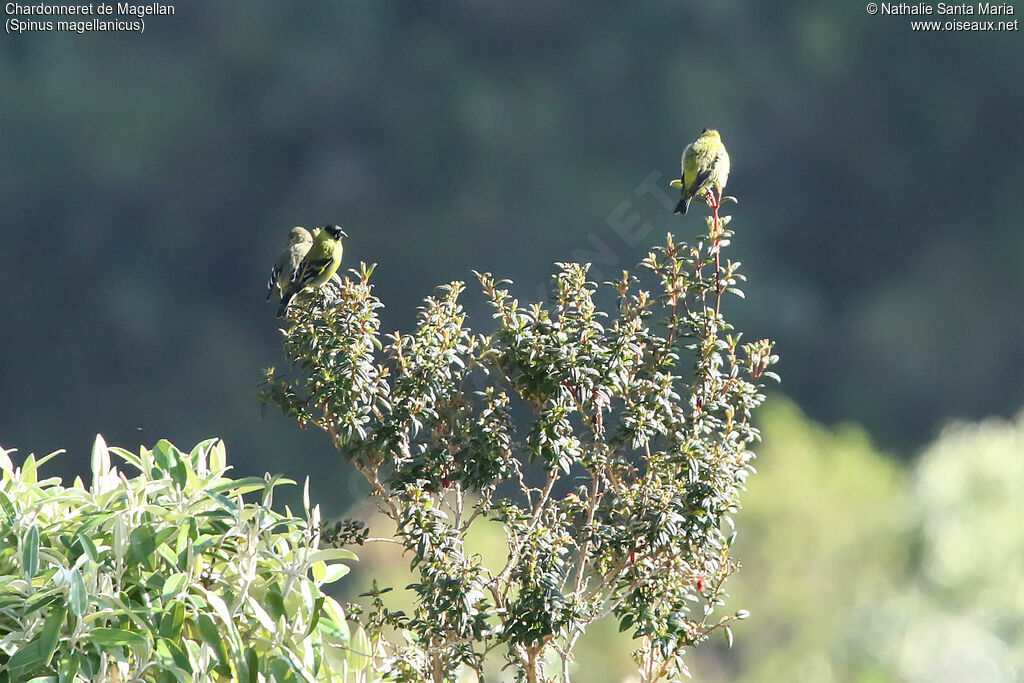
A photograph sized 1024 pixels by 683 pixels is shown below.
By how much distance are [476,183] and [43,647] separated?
398 centimetres

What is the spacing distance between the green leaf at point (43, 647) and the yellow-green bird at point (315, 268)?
825 millimetres

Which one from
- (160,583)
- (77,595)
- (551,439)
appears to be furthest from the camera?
(551,439)

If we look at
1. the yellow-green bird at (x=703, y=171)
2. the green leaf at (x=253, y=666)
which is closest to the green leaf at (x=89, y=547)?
the green leaf at (x=253, y=666)

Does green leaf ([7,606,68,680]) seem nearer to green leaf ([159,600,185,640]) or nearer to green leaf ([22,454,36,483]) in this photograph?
green leaf ([159,600,185,640])

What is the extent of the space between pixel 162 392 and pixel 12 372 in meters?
0.67

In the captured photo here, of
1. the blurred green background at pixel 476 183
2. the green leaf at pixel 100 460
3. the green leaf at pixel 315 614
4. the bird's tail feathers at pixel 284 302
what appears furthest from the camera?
the blurred green background at pixel 476 183

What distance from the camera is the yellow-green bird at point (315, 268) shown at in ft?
6.89

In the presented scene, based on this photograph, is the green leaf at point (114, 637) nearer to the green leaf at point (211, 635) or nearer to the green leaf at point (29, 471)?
the green leaf at point (211, 635)

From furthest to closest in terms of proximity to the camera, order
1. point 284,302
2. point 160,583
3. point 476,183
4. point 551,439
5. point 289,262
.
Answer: point 476,183 → point 289,262 → point 284,302 → point 551,439 → point 160,583

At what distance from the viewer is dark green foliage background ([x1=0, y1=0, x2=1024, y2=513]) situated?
16.2 feet

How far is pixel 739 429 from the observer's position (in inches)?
75.2

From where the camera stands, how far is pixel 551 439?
1811mm

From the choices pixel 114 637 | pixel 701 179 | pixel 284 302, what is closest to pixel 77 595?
pixel 114 637

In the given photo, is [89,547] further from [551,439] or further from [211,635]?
[551,439]
